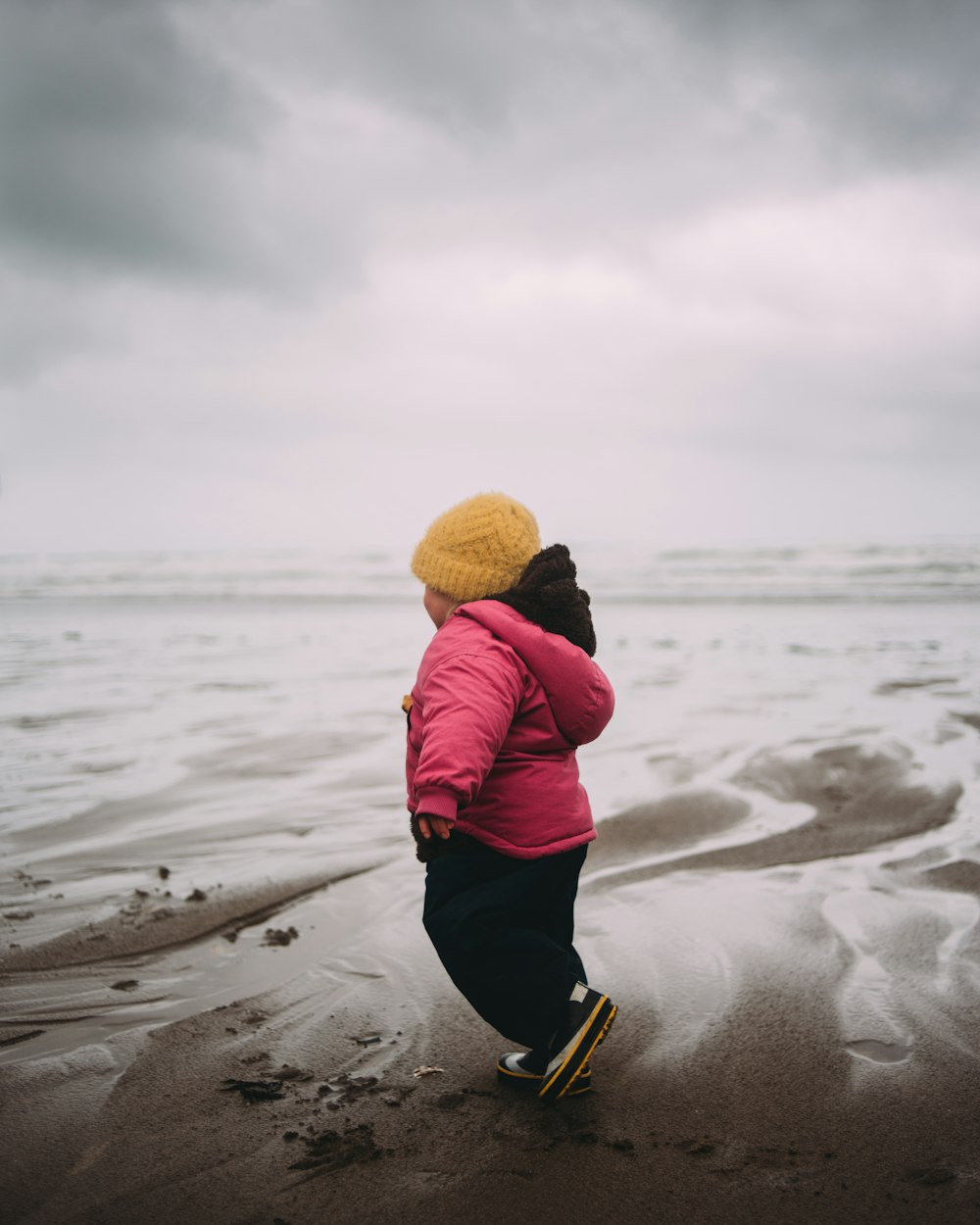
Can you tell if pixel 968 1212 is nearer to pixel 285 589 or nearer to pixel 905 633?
pixel 905 633

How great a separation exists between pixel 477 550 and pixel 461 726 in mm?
607

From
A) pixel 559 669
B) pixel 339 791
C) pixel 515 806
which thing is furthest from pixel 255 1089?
pixel 339 791

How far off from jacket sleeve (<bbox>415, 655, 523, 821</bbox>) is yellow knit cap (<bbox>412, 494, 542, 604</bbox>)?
0.35 m

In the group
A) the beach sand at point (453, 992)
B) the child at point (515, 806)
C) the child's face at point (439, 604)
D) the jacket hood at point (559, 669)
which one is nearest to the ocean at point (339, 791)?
the beach sand at point (453, 992)

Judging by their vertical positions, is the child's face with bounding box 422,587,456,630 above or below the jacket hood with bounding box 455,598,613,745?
above

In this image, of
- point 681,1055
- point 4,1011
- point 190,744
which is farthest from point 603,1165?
point 190,744

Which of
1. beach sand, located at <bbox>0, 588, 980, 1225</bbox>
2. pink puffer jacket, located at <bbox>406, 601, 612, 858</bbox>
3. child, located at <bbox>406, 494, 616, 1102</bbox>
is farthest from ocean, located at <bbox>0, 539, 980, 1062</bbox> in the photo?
pink puffer jacket, located at <bbox>406, 601, 612, 858</bbox>

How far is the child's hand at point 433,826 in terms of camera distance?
219 cm

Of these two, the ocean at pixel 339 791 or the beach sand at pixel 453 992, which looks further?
the ocean at pixel 339 791

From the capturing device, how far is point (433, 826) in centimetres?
219

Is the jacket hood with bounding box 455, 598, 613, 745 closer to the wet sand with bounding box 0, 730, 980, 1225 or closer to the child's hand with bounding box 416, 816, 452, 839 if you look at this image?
the child's hand with bounding box 416, 816, 452, 839

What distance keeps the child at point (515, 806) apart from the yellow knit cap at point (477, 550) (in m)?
0.07

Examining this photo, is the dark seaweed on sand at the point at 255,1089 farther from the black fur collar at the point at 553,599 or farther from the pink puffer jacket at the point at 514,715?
the black fur collar at the point at 553,599

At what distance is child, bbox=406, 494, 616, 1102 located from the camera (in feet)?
7.54
